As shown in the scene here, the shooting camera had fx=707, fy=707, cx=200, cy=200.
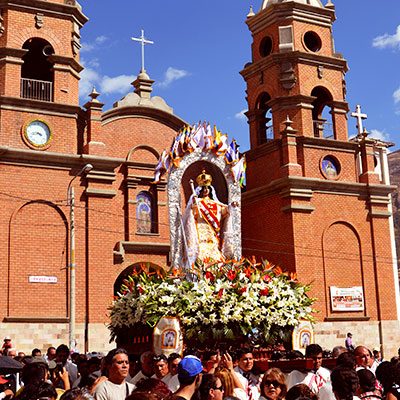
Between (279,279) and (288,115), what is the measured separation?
1527cm

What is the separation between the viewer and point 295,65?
103 ft

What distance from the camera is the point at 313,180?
29969mm

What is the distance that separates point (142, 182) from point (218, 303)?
47.8 ft

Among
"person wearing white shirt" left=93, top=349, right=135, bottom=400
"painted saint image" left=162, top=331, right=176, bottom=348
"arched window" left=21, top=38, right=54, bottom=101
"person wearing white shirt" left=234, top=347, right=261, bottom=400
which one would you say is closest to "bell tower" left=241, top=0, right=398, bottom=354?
"arched window" left=21, top=38, right=54, bottom=101

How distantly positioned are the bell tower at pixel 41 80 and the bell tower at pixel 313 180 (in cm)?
881

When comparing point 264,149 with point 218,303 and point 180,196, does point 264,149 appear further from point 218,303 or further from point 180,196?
point 218,303

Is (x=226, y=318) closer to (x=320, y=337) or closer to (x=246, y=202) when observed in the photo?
(x=320, y=337)

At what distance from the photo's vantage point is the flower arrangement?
15.4 m

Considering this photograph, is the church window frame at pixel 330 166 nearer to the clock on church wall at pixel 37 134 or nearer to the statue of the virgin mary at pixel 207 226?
the statue of the virgin mary at pixel 207 226

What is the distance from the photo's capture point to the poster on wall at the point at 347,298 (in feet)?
96.4

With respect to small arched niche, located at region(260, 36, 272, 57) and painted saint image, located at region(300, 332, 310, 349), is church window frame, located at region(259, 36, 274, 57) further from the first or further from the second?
painted saint image, located at region(300, 332, 310, 349)

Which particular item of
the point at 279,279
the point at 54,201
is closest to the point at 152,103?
the point at 54,201

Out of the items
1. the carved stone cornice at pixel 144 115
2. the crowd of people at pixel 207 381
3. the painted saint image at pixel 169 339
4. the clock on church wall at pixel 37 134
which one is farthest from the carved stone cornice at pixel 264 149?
the crowd of people at pixel 207 381

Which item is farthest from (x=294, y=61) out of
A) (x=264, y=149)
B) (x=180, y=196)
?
(x=180, y=196)
